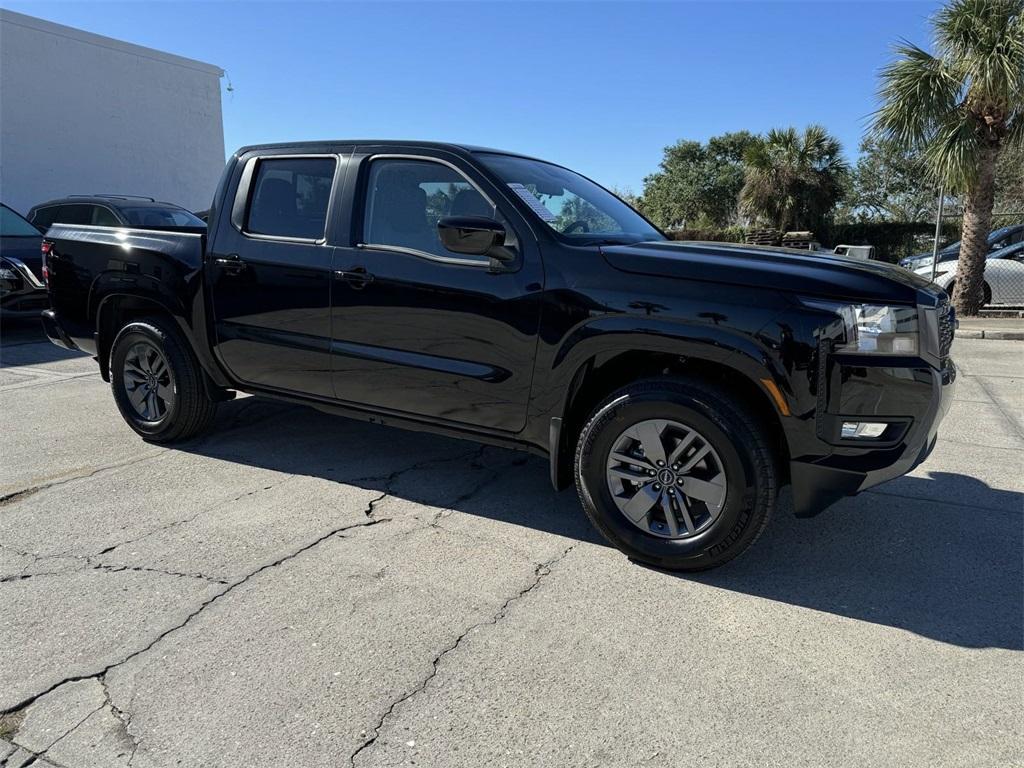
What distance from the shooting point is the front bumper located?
3.00 m

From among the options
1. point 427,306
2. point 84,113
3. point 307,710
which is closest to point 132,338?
point 427,306

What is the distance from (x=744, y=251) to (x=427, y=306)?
155 centimetres

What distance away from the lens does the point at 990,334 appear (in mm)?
11383

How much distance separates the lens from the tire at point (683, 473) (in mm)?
3154

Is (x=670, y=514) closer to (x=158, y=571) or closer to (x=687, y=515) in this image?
(x=687, y=515)

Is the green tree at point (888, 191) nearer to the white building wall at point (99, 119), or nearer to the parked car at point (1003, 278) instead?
the parked car at point (1003, 278)

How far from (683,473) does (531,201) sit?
5.03ft

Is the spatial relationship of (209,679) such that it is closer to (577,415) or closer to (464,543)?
(464,543)

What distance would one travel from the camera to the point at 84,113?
58.7 ft

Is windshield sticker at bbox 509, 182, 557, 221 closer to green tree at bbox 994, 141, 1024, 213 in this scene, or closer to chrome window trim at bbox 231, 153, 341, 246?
chrome window trim at bbox 231, 153, 341, 246

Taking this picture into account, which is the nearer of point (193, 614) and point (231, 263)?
point (193, 614)

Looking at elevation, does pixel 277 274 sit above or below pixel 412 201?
below

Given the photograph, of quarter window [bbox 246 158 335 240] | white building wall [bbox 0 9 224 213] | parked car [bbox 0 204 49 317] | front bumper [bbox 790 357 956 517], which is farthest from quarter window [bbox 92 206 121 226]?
front bumper [bbox 790 357 956 517]

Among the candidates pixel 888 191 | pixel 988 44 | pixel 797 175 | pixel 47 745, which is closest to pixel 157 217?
pixel 47 745
